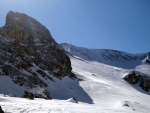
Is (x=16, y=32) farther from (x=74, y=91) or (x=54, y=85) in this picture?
(x=74, y=91)

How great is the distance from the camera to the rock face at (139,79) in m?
92.1

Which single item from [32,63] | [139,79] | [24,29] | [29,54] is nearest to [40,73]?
[32,63]

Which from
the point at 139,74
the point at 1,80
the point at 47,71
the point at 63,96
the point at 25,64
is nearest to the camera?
the point at 1,80

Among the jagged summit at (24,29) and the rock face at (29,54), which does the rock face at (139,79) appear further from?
the jagged summit at (24,29)

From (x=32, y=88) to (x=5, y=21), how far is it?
28.2 metres

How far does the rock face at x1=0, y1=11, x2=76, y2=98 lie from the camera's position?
50.9m

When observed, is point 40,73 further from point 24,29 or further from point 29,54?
point 24,29

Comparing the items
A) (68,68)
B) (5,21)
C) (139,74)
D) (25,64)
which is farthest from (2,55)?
(139,74)

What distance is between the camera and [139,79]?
97938 millimetres

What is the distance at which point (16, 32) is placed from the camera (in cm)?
6209

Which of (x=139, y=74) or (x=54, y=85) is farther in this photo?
(x=139, y=74)

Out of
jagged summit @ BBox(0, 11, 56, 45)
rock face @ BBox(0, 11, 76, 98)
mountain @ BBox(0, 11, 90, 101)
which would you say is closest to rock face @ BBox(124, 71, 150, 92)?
mountain @ BBox(0, 11, 90, 101)

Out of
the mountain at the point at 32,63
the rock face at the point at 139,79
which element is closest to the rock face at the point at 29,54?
the mountain at the point at 32,63

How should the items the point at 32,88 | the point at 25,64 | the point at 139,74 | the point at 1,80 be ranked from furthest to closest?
the point at 139,74, the point at 25,64, the point at 32,88, the point at 1,80
